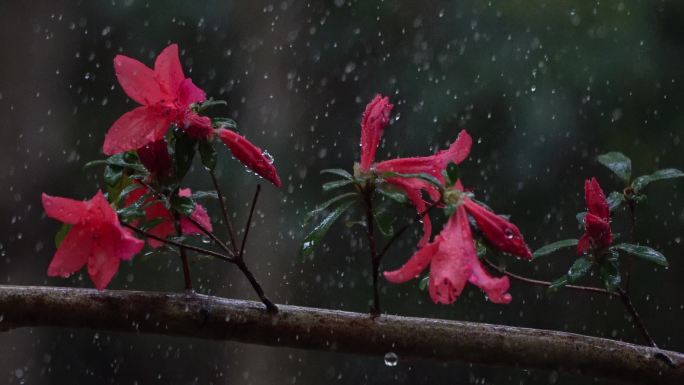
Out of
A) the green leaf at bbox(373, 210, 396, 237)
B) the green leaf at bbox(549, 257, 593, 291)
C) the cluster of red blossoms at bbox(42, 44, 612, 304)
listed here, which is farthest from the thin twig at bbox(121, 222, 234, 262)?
the green leaf at bbox(549, 257, 593, 291)

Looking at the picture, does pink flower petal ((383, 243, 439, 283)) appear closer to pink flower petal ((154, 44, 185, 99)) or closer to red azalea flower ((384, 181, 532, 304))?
red azalea flower ((384, 181, 532, 304))

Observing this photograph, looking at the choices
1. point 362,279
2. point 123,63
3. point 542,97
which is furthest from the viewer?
point 362,279

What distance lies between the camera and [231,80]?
320 cm

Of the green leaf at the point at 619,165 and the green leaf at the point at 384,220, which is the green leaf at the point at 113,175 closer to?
the green leaf at the point at 384,220

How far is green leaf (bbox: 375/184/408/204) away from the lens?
2.34 feet

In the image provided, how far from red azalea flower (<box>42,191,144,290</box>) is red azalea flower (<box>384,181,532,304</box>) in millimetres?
192

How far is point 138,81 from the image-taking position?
Result: 2.33 feet

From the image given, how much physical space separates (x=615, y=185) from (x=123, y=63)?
2.43m

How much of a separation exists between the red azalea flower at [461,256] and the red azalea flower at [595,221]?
132 mm

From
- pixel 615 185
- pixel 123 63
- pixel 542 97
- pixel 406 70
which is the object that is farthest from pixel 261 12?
pixel 123 63

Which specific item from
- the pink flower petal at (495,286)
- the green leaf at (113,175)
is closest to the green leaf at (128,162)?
the green leaf at (113,175)

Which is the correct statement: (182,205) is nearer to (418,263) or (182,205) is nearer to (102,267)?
(102,267)

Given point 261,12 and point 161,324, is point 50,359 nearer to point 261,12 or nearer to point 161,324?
point 261,12

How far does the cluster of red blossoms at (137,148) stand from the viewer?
0.67 metres
